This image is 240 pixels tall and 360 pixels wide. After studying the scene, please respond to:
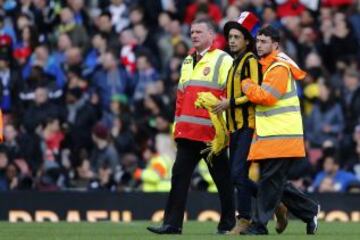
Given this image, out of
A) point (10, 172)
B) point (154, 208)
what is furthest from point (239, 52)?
point (10, 172)

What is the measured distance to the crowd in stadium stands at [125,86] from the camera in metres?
22.7

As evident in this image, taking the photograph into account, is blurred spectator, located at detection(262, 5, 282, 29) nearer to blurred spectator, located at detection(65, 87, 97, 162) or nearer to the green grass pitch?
blurred spectator, located at detection(65, 87, 97, 162)

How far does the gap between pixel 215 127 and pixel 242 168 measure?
1.78 ft

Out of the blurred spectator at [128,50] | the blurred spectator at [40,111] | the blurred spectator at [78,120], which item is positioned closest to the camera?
the blurred spectator at [78,120]

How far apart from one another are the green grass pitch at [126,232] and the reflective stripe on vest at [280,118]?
1057mm

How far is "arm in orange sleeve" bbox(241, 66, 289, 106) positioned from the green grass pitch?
1.40 meters

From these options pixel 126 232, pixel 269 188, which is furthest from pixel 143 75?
pixel 269 188

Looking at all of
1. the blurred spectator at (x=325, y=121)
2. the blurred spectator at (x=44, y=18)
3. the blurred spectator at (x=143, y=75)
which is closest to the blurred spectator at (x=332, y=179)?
the blurred spectator at (x=325, y=121)

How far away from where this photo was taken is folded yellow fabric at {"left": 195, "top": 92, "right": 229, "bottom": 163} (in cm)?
1473

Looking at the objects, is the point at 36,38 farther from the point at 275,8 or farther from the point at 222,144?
the point at 222,144

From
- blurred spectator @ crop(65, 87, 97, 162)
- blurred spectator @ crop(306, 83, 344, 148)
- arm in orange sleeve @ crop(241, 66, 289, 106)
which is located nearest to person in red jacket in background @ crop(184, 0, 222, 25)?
blurred spectator @ crop(65, 87, 97, 162)

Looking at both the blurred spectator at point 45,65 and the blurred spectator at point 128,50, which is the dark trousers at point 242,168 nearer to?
the blurred spectator at point 128,50

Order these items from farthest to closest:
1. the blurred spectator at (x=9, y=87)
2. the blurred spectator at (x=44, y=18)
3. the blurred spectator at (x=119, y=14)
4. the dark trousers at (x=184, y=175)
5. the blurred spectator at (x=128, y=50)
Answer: the blurred spectator at (x=44, y=18)
the blurred spectator at (x=119, y=14)
the blurred spectator at (x=128, y=50)
the blurred spectator at (x=9, y=87)
the dark trousers at (x=184, y=175)

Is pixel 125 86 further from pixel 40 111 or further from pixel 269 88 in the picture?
pixel 269 88
